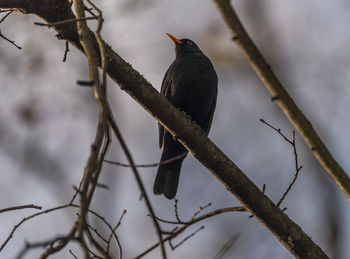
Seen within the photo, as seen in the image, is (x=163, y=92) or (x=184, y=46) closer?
(x=163, y=92)

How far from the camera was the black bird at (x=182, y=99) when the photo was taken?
14.6ft

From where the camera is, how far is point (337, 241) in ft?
11.9

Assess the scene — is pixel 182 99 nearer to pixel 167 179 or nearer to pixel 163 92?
pixel 163 92

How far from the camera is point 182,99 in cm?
457

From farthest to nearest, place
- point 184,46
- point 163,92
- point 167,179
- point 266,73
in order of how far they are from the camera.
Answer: point 184,46, point 163,92, point 167,179, point 266,73

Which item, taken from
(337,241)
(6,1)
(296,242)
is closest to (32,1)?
(6,1)

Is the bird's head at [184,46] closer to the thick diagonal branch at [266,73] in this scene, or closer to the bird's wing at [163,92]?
the bird's wing at [163,92]

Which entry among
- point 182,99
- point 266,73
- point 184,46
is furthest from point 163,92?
point 266,73

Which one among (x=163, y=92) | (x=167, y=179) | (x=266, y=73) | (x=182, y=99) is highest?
(x=163, y=92)

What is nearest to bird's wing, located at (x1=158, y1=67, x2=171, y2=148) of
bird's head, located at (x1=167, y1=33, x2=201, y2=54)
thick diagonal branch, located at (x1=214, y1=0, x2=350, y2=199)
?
bird's head, located at (x1=167, y1=33, x2=201, y2=54)

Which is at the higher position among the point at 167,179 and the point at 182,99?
the point at 182,99

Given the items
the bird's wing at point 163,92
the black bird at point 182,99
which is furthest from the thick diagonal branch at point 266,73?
the bird's wing at point 163,92

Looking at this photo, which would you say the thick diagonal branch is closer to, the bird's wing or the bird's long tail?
the bird's long tail

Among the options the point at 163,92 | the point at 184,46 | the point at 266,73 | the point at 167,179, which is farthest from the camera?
the point at 184,46
